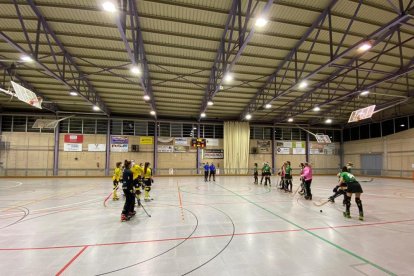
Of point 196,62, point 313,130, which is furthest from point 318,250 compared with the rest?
point 313,130

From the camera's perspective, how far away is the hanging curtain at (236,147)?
26.6 metres

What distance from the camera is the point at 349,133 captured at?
30.5 meters

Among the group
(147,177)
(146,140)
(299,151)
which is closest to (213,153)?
(146,140)

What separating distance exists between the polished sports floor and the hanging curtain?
18173 millimetres

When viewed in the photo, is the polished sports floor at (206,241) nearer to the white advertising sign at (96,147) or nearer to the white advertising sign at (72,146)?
the white advertising sign at (96,147)

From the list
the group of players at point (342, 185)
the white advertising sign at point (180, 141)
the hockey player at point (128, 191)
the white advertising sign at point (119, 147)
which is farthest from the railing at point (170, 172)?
the hockey player at point (128, 191)

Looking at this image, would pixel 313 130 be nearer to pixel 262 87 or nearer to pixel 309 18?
pixel 262 87

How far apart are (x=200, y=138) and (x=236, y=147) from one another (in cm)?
469

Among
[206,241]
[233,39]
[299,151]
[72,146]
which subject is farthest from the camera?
[299,151]

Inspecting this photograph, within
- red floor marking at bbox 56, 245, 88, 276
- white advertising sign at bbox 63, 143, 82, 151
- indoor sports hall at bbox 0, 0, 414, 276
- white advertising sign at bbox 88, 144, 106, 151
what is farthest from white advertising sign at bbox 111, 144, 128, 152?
red floor marking at bbox 56, 245, 88, 276

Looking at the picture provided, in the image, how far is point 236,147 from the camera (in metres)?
26.9

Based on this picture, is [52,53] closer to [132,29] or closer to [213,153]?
[132,29]

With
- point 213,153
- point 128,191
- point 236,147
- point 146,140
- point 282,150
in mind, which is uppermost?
point 146,140

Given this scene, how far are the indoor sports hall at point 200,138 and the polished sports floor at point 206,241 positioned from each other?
0.05 metres
